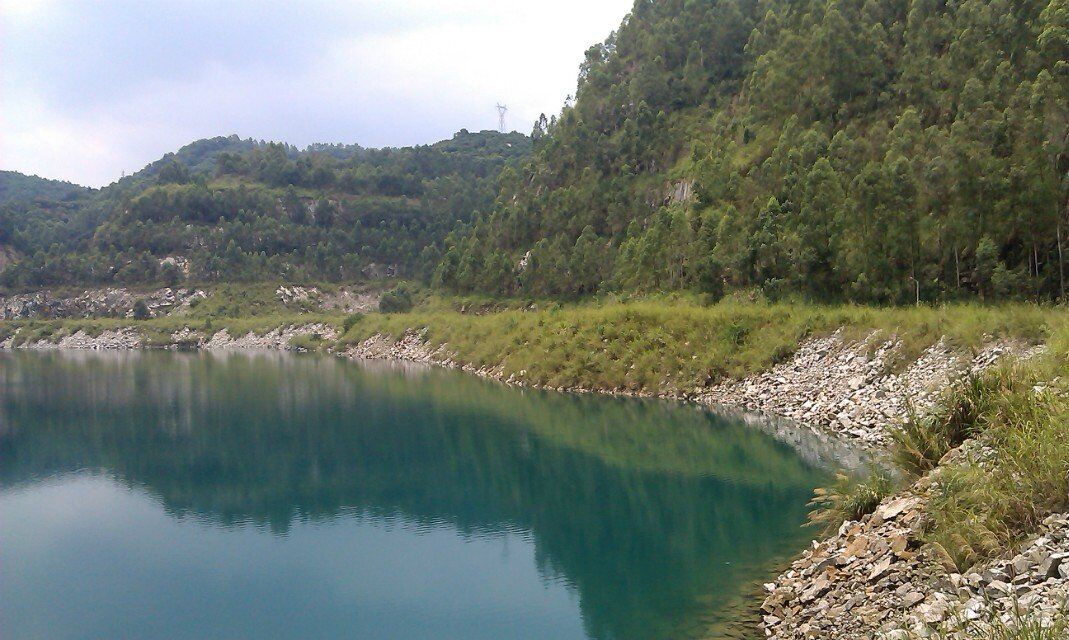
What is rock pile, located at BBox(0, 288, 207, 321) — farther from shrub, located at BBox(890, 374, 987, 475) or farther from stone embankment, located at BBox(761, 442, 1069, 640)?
stone embankment, located at BBox(761, 442, 1069, 640)

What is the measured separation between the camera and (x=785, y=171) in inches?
1946

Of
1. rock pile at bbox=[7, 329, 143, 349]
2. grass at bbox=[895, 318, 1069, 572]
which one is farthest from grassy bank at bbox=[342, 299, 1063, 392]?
rock pile at bbox=[7, 329, 143, 349]

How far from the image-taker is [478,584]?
16.0 meters

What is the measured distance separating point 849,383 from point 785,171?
75.4 ft

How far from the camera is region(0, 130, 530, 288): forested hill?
124 meters

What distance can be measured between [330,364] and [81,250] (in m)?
86.4

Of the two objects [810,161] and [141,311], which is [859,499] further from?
[141,311]

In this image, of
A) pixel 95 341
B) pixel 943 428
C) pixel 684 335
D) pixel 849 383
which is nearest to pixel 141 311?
pixel 95 341

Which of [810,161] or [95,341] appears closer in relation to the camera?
[810,161]

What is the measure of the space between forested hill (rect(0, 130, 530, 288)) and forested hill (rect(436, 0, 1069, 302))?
4055 centimetres

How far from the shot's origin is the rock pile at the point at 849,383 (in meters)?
Answer: 25.3

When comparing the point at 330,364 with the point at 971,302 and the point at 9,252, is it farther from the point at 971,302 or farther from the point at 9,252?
the point at 9,252

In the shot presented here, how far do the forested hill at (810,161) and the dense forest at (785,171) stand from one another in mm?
129

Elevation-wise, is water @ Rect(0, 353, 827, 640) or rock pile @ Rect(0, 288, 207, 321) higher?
rock pile @ Rect(0, 288, 207, 321)
